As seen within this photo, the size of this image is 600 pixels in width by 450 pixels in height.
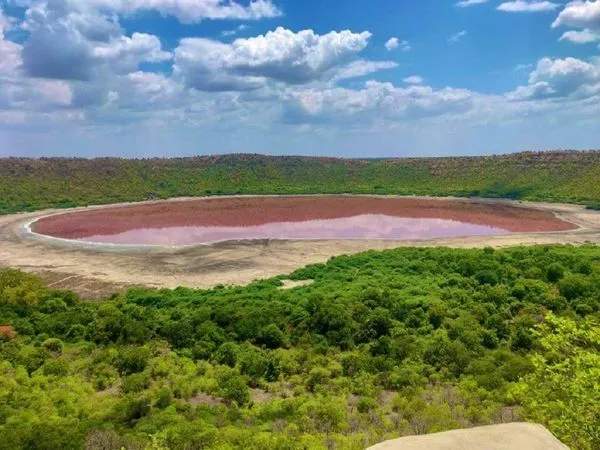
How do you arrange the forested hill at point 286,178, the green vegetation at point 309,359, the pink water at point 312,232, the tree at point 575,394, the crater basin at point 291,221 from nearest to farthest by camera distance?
the tree at point 575,394 < the green vegetation at point 309,359 < the pink water at point 312,232 < the crater basin at point 291,221 < the forested hill at point 286,178

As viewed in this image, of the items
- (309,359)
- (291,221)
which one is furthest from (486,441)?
(291,221)

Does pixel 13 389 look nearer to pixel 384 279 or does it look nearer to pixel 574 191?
pixel 384 279

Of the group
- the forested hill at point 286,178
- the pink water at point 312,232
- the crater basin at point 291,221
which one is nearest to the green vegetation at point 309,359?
the pink water at point 312,232

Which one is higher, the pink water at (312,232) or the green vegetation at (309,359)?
the pink water at (312,232)

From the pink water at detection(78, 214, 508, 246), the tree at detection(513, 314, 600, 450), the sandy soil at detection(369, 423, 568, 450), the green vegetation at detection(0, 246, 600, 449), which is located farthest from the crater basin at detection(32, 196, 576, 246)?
the sandy soil at detection(369, 423, 568, 450)

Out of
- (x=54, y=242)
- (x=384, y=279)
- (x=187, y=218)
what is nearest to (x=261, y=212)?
(x=187, y=218)

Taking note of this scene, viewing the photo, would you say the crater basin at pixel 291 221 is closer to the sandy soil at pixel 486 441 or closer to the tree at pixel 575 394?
the tree at pixel 575 394

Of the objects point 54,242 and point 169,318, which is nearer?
point 169,318

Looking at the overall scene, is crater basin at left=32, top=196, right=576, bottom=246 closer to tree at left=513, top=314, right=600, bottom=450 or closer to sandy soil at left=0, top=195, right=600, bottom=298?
sandy soil at left=0, top=195, right=600, bottom=298
